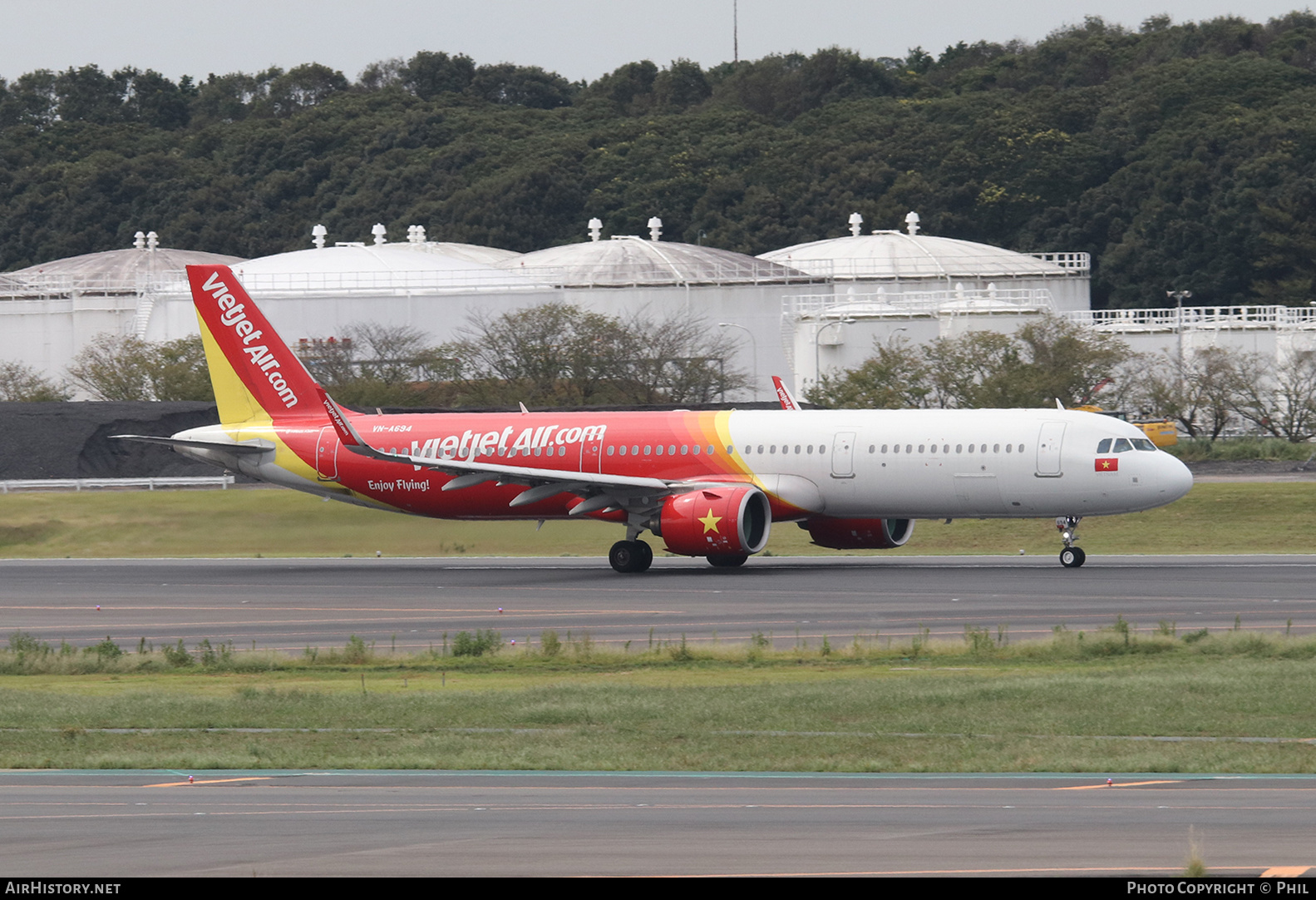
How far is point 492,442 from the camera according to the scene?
4744cm

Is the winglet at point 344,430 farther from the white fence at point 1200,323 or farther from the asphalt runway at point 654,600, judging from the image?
the white fence at point 1200,323

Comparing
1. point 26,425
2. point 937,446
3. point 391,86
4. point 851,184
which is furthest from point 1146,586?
point 391,86

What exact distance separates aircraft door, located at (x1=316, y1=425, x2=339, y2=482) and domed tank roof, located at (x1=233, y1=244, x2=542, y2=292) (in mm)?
57247

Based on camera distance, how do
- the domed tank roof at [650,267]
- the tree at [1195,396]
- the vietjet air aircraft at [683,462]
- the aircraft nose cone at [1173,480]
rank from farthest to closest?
the domed tank roof at [650,267] < the tree at [1195,396] < the vietjet air aircraft at [683,462] < the aircraft nose cone at [1173,480]

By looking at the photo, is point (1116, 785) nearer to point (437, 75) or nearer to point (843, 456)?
point (843, 456)

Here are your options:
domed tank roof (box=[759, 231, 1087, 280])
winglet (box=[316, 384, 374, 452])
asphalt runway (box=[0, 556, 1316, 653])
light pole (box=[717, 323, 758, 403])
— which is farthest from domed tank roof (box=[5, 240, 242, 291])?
asphalt runway (box=[0, 556, 1316, 653])

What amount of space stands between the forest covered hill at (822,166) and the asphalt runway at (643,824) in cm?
11847

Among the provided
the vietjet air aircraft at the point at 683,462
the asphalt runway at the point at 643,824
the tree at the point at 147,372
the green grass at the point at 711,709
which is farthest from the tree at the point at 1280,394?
the asphalt runway at the point at 643,824

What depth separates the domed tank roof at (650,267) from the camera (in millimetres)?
109188

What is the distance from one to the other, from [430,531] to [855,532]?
11.1 meters

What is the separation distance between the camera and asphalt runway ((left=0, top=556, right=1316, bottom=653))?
31641mm

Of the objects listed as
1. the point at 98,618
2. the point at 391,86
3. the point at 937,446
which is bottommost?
the point at 98,618

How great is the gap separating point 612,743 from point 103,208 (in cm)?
14909

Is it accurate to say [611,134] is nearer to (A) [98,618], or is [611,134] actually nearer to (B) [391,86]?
(B) [391,86]
